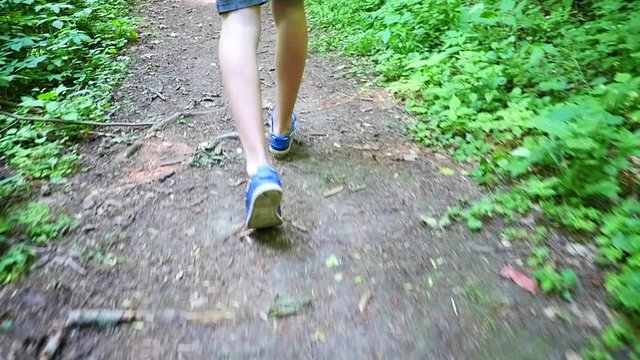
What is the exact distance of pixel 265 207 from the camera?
1.58 meters

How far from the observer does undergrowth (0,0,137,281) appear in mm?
1703

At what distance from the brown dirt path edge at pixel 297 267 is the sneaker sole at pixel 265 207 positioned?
0.07 meters

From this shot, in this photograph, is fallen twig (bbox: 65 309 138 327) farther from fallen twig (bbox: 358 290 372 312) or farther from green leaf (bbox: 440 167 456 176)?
green leaf (bbox: 440 167 456 176)

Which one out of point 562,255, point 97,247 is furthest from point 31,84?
point 562,255

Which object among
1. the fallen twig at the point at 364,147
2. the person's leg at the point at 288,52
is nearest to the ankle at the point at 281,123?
the person's leg at the point at 288,52

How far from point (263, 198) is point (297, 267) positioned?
27cm

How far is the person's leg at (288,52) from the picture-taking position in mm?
1953

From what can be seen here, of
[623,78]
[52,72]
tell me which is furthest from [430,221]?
[52,72]

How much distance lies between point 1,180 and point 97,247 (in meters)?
0.73

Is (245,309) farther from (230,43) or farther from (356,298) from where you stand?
(230,43)

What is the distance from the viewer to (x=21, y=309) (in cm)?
133

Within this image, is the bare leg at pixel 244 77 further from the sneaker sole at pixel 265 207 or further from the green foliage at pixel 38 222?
the green foliage at pixel 38 222

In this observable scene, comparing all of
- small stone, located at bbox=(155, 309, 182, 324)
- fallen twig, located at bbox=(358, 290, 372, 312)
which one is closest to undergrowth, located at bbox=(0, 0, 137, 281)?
small stone, located at bbox=(155, 309, 182, 324)

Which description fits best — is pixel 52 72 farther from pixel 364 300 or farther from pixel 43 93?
pixel 364 300
